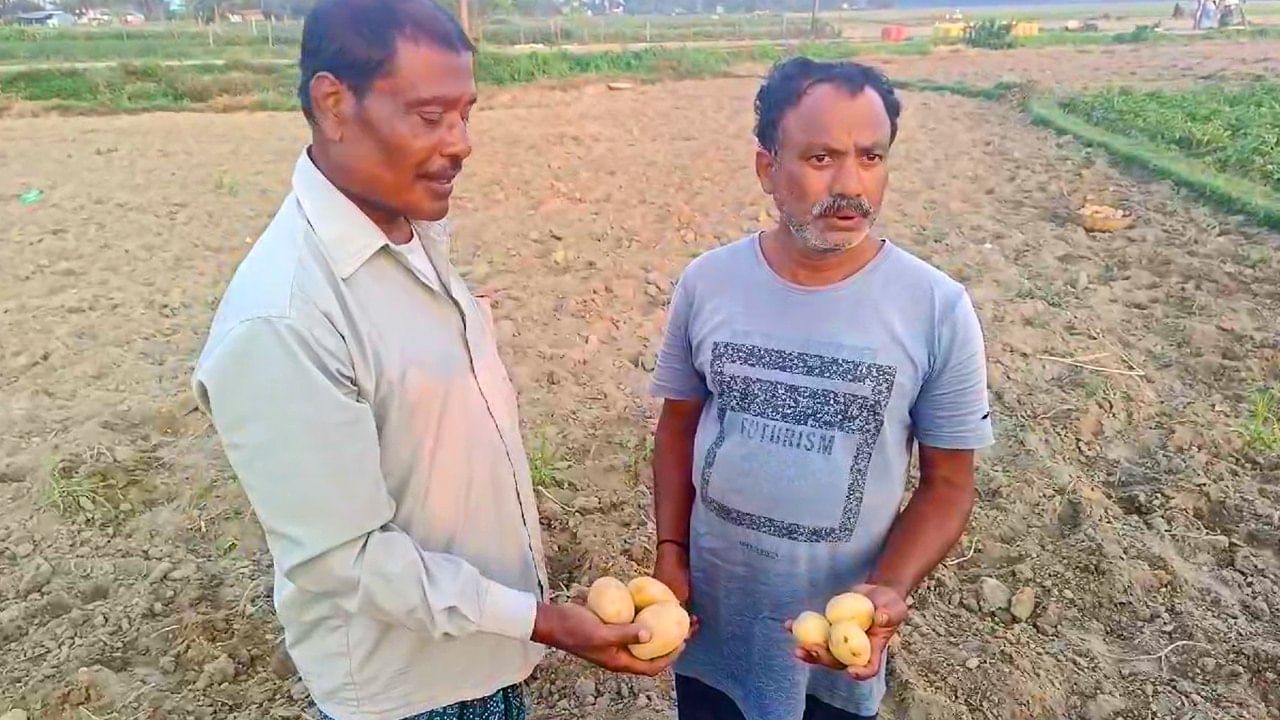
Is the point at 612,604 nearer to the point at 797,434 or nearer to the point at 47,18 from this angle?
the point at 797,434

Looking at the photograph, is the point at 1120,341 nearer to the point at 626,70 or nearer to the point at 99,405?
the point at 99,405

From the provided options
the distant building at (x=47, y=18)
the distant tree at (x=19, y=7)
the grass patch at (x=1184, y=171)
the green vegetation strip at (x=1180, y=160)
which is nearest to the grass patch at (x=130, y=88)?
the green vegetation strip at (x=1180, y=160)

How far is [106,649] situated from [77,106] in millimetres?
15001

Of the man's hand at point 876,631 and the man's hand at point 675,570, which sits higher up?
the man's hand at point 876,631

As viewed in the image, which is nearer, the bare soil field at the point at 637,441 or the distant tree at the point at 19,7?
the bare soil field at the point at 637,441

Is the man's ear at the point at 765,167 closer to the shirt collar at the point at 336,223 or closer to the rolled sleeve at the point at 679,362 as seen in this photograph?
the rolled sleeve at the point at 679,362

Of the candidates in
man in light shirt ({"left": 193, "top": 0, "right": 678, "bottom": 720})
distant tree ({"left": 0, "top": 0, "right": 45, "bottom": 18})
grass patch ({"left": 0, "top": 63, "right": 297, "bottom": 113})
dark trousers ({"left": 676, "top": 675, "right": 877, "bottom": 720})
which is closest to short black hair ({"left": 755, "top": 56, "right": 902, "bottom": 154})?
man in light shirt ({"left": 193, "top": 0, "right": 678, "bottom": 720})

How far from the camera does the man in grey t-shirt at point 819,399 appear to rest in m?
1.57

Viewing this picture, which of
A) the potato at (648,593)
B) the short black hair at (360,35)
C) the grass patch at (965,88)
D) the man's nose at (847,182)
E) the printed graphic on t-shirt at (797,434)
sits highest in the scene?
the short black hair at (360,35)

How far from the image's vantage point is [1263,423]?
4.10 meters

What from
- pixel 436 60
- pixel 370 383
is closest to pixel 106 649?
pixel 370 383

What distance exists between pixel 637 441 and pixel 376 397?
2691 mm

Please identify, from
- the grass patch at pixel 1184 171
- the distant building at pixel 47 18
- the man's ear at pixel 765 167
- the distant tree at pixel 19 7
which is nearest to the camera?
the man's ear at pixel 765 167

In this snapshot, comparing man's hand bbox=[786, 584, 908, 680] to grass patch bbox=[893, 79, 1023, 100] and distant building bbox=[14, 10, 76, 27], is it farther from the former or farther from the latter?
distant building bbox=[14, 10, 76, 27]
